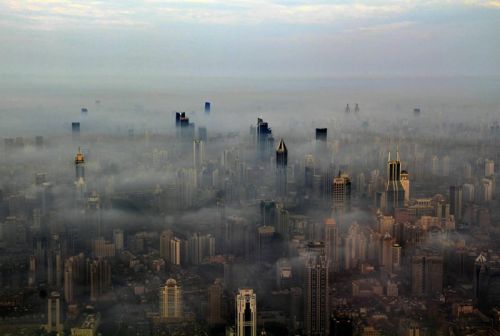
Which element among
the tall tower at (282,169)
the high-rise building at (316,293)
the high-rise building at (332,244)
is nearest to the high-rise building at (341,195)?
the high-rise building at (332,244)

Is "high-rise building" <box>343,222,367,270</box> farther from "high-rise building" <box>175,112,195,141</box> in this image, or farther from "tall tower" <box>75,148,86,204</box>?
"tall tower" <box>75,148,86,204</box>

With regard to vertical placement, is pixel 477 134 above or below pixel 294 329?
above

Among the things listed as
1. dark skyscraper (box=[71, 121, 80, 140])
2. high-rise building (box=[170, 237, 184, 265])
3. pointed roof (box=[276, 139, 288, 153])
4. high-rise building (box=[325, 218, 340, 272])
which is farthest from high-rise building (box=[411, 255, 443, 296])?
dark skyscraper (box=[71, 121, 80, 140])

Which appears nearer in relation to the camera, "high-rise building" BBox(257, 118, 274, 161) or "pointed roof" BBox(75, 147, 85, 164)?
"pointed roof" BBox(75, 147, 85, 164)

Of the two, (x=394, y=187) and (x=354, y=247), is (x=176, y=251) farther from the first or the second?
(x=394, y=187)

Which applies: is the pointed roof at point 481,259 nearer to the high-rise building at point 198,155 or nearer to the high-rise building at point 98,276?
the high-rise building at point 198,155

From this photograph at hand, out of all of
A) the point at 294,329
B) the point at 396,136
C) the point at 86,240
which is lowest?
the point at 294,329

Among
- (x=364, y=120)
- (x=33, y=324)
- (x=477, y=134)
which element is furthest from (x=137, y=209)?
(x=477, y=134)

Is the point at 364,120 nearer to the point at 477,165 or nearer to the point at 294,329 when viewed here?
the point at 477,165
